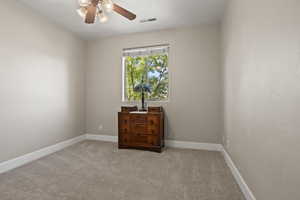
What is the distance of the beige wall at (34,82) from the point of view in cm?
239

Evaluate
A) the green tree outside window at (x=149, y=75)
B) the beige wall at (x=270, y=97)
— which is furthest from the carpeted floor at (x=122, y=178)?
the green tree outside window at (x=149, y=75)

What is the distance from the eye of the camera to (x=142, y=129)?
3303 millimetres

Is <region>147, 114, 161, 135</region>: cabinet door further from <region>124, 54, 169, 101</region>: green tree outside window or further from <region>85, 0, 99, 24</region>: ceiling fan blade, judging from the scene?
<region>85, 0, 99, 24</region>: ceiling fan blade

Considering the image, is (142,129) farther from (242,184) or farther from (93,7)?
(93,7)

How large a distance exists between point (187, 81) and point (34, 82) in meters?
2.99

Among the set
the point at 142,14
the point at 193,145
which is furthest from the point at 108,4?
the point at 193,145

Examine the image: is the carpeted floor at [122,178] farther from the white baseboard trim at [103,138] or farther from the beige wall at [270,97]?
the white baseboard trim at [103,138]

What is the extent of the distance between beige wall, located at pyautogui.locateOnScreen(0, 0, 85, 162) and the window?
1.27m

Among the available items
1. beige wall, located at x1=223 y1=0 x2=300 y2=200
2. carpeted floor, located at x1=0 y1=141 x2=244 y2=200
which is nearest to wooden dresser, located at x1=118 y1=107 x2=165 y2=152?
carpeted floor, located at x1=0 y1=141 x2=244 y2=200

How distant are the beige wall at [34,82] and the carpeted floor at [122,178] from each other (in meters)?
0.51

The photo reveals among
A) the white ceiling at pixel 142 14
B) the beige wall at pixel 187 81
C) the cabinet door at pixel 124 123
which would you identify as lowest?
the cabinet door at pixel 124 123

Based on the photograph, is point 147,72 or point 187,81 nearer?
point 187,81

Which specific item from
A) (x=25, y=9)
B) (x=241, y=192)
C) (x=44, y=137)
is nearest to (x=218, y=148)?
(x=241, y=192)

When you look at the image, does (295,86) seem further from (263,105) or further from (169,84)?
(169,84)
